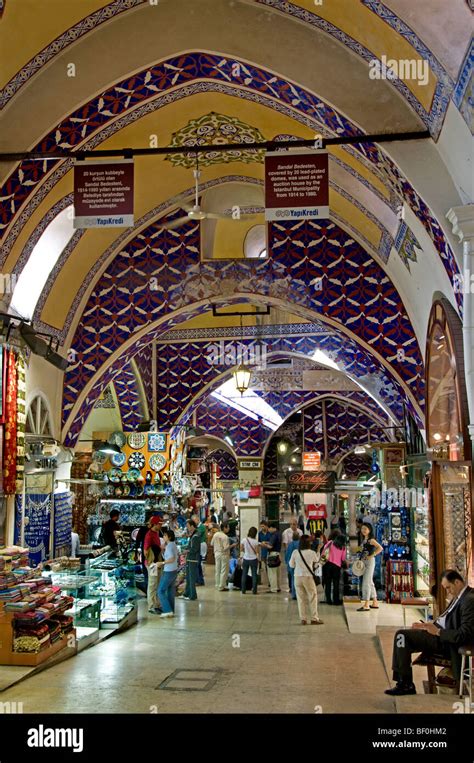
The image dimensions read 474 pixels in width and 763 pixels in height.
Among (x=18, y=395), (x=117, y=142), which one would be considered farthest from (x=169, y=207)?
(x=18, y=395)

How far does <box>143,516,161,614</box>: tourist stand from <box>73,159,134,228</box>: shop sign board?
19.0ft

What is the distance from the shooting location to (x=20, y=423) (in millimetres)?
10344

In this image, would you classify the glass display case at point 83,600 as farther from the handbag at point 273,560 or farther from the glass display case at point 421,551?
the handbag at point 273,560

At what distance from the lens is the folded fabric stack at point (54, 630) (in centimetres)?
779

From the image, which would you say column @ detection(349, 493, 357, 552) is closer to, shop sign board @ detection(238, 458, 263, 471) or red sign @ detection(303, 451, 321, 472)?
red sign @ detection(303, 451, 321, 472)

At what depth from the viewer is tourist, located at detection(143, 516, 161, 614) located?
37.7ft

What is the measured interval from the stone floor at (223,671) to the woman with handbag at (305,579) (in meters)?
0.27

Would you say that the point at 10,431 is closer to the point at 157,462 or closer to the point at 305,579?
the point at 305,579

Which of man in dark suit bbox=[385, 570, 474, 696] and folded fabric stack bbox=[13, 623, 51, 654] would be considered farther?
folded fabric stack bbox=[13, 623, 51, 654]

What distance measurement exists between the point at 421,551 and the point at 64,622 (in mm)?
5578

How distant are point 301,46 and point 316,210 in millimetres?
1866

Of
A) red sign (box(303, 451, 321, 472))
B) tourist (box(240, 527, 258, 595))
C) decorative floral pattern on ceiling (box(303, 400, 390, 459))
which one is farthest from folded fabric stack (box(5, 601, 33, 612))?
decorative floral pattern on ceiling (box(303, 400, 390, 459))

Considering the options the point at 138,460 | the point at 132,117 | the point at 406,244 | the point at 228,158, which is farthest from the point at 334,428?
the point at 132,117
